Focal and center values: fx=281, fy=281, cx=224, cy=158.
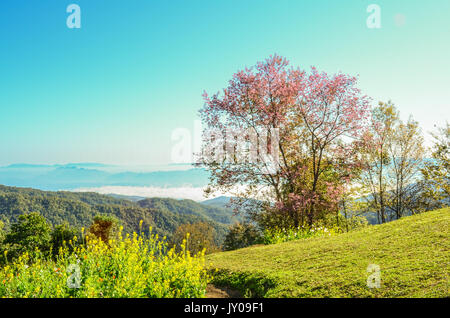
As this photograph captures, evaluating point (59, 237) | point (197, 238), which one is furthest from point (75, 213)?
point (59, 237)

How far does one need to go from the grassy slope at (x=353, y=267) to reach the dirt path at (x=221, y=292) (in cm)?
22

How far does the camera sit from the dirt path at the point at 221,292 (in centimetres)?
653

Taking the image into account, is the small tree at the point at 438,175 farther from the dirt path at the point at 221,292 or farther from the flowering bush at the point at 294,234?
the dirt path at the point at 221,292

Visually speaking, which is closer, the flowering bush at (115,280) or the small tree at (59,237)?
the flowering bush at (115,280)

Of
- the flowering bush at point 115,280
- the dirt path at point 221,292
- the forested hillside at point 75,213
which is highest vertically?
the flowering bush at point 115,280

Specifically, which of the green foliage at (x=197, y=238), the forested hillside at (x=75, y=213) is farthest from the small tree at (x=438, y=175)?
the forested hillside at (x=75, y=213)

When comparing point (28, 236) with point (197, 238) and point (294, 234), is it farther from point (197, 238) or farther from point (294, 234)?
point (294, 234)

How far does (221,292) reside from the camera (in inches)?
270

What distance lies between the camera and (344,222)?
78.4 feet

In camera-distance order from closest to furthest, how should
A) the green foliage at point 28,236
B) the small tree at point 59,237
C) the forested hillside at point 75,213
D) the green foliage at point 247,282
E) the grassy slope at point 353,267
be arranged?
the grassy slope at point 353,267, the green foliage at point 247,282, the small tree at point 59,237, the green foliage at point 28,236, the forested hillside at point 75,213

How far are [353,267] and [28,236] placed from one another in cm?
4532
